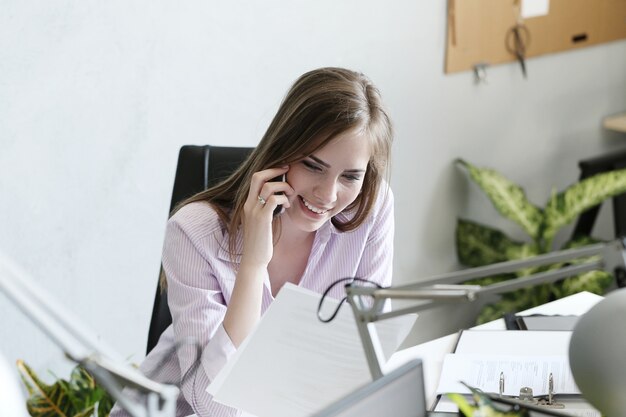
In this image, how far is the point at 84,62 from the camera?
2.07m

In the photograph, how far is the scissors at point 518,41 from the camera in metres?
3.00

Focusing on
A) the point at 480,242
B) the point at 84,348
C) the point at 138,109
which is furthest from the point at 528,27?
the point at 84,348

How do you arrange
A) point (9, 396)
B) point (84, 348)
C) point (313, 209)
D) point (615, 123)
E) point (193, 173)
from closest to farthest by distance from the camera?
point (9, 396), point (84, 348), point (313, 209), point (193, 173), point (615, 123)

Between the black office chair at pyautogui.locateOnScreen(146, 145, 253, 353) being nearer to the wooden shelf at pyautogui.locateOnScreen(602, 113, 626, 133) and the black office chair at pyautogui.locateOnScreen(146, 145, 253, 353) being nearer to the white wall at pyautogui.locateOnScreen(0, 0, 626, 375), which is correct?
the white wall at pyautogui.locateOnScreen(0, 0, 626, 375)

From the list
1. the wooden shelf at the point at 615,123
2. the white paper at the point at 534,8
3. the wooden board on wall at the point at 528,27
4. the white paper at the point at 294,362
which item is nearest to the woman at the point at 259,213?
the white paper at the point at 294,362

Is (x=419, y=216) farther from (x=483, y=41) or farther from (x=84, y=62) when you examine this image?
(x=84, y=62)

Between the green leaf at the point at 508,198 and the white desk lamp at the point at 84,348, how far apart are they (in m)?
2.28

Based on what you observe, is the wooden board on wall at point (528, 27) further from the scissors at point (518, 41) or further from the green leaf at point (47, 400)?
the green leaf at point (47, 400)

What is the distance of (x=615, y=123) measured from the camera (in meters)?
3.38

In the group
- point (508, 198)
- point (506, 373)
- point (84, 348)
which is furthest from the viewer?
point (508, 198)

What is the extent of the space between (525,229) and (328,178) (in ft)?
5.34

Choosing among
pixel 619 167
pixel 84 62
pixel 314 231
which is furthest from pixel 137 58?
pixel 619 167

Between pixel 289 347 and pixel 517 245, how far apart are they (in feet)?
6.25

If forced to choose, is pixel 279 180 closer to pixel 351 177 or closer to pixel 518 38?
pixel 351 177
